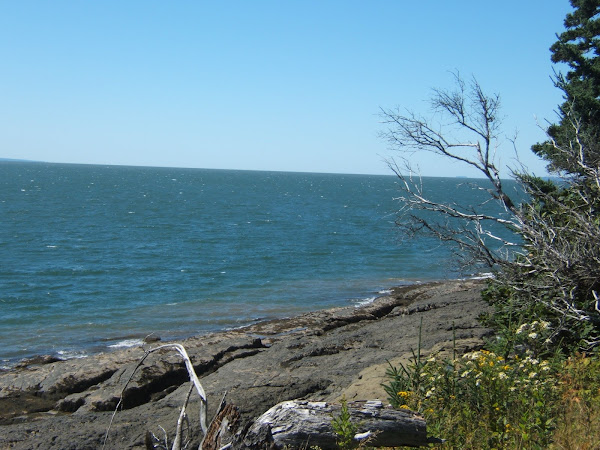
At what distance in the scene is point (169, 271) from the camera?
88.7 ft

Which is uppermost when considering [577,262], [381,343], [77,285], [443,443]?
[577,262]

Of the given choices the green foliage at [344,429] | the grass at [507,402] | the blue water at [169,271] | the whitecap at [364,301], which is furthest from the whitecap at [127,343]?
the green foliage at [344,429]

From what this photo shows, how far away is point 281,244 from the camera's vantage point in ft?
119

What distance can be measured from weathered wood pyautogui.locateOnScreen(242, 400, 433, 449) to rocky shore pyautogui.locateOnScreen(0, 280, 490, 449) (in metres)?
1.70

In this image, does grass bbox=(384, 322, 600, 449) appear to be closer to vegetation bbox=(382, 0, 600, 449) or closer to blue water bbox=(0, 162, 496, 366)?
vegetation bbox=(382, 0, 600, 449)

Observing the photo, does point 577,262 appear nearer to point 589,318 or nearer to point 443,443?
point 589,318

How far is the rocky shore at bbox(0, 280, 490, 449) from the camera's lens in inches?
265

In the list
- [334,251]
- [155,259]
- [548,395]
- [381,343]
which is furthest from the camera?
[334,251]

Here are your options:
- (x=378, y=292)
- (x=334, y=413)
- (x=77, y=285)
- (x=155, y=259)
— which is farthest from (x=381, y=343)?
(x=155, y=259)

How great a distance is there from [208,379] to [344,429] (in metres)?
7.56

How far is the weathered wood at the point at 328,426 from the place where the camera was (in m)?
4.43

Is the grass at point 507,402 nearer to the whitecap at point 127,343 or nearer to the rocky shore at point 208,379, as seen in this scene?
the rocky shore at point 208,379

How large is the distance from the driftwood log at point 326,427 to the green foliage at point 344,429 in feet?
0.24

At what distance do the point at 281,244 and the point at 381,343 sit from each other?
78.8 ft
